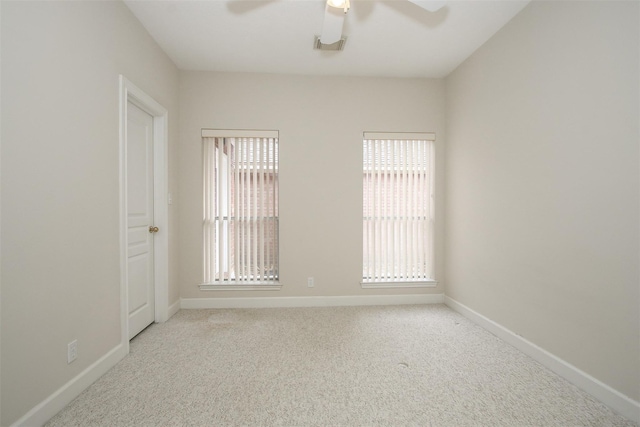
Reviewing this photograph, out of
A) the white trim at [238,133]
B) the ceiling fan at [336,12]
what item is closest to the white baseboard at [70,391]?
the white trim at [238,133]

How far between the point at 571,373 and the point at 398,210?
6.70ft

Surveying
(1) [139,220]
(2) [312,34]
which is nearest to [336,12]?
(2) [312,34]

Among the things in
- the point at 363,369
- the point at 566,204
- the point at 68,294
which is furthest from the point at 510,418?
the point at 68,294

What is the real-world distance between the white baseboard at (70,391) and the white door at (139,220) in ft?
1.41

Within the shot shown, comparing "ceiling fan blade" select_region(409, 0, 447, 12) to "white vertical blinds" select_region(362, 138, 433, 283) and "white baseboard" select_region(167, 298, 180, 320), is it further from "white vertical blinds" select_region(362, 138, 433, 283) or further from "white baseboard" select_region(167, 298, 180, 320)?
"white baseboard" select_region(167, 298, 180, 320)

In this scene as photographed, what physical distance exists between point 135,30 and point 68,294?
212 cm

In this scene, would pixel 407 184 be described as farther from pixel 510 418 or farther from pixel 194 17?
pixel 194 17

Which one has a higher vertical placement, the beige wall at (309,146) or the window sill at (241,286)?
the beige wall at (309,146)

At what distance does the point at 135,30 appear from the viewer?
232cm

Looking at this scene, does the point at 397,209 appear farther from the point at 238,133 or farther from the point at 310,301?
the point at 238,133

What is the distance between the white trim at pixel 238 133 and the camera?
322 cm

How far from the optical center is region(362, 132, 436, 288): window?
3.40 metres

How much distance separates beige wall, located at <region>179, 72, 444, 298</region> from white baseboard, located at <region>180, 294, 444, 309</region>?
0.06 meters

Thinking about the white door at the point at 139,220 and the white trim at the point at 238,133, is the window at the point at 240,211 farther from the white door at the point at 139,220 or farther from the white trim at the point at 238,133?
the white door at the point at 139,220
